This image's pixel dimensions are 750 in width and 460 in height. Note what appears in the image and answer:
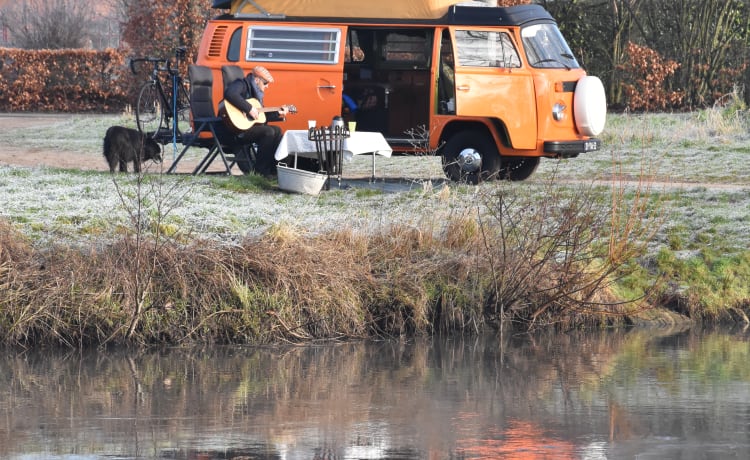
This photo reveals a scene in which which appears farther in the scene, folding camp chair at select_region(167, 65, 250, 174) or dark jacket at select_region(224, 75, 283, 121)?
folding camp chair at select_region(167, 65, 250, 174)

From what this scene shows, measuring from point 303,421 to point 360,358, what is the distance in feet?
7.02

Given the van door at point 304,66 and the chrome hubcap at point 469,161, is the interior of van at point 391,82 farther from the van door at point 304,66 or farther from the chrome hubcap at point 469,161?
the chrome hubcap at point 469,161

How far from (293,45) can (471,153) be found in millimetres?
2586

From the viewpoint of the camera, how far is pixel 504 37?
15.9 metres

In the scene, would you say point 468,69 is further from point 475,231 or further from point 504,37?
point 475,231

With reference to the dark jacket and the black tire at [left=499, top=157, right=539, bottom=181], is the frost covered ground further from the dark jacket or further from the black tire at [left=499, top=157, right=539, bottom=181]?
the dark jacket

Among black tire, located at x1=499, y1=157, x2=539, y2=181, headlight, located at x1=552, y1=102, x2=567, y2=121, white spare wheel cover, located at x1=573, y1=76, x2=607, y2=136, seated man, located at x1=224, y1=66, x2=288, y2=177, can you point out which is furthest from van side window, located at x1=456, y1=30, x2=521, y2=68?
seated man, located at x1=224, y1=66, x2=288, y2=177

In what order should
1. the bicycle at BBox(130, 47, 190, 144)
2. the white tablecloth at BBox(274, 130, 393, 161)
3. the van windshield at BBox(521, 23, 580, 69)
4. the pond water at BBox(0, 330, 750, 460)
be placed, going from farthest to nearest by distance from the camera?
the bicycle at BBox(130, 47, 190, 144)
the van windshield at BBox(521, 23, 580, 69)
the white tablecloth at BBox(274, 130, 393, 161)
the pond water at BBox(0, 330, 750, 460)

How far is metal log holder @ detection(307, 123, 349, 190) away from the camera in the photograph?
48.2 ft

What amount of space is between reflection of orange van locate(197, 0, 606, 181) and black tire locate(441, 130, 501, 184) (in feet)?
0.04

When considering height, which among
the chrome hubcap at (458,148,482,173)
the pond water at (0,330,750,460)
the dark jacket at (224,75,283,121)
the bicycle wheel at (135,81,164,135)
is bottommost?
the pond water at (0,330,750,460)

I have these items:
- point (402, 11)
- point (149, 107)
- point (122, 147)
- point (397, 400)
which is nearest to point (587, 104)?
point (402, 11)

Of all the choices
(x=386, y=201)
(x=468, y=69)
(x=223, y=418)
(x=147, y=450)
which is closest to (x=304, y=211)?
(x=386, y=201)

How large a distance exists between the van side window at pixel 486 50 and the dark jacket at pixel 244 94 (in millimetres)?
2348
